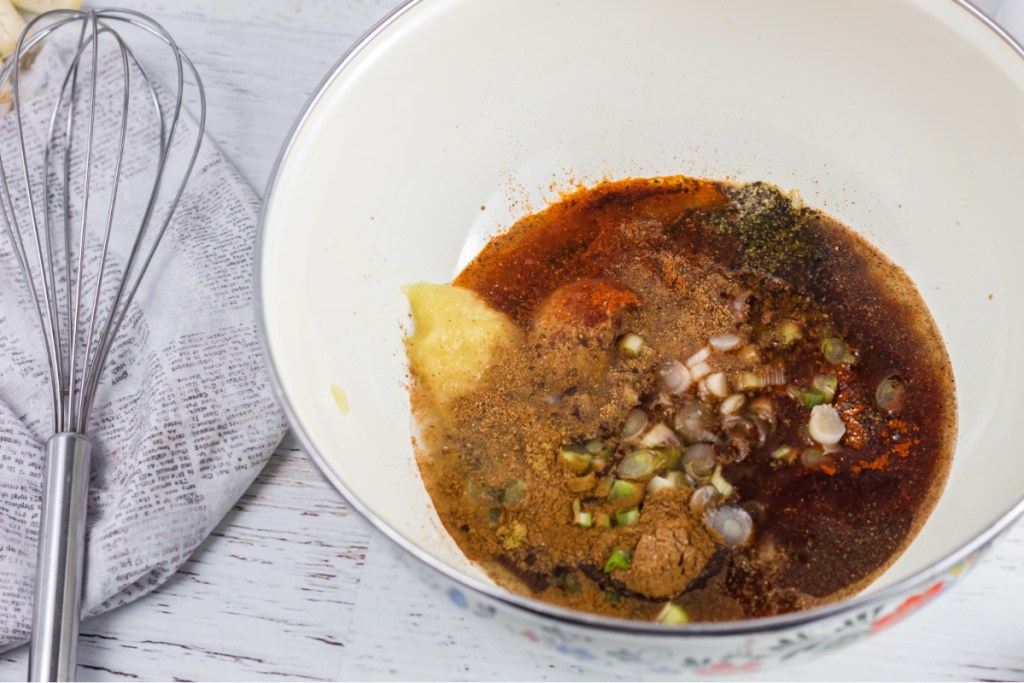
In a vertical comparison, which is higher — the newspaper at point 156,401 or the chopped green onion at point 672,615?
the chopped green onion at point 672,615

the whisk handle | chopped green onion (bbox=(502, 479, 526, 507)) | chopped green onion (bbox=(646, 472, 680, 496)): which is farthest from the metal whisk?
chopped green onion (bbox=(646, 472, 680, 496))

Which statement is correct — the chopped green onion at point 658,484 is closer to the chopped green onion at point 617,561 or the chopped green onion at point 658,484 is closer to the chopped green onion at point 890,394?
the chopped green onion at point 617,561

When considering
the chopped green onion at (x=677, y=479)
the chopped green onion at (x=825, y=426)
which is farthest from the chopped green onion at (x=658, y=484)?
the chopped green onion at (x=825, y=426)

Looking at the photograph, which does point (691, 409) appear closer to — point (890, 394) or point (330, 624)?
point (890, 394)

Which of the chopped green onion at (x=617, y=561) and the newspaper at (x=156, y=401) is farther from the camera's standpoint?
the newspaper at (x=156, y=401)

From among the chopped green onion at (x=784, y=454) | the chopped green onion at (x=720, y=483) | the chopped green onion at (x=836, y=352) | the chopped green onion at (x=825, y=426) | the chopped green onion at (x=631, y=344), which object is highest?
the chopped green onion at (x=836, y=352)

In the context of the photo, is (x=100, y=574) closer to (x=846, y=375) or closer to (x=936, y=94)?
(x=846, y=375)
